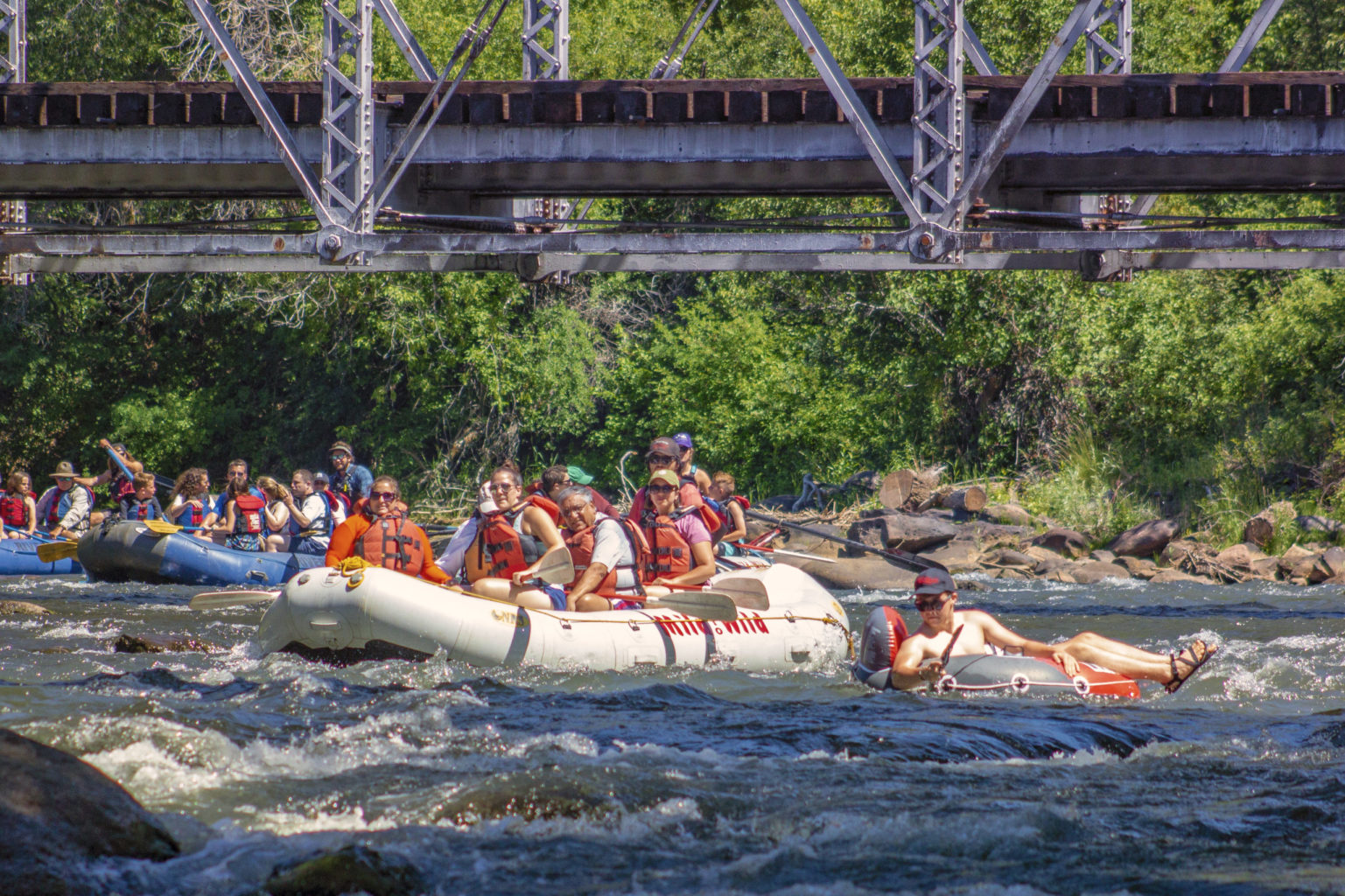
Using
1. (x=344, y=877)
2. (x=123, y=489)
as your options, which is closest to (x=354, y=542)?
(x=344, y=877)

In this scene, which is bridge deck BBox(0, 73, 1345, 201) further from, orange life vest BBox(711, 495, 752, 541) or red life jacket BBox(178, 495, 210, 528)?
red life jacket BBox(178, 495, 210, 528)

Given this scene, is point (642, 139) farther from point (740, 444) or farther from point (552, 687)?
point (740, 444)

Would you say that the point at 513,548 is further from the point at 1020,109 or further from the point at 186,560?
the point at 186,560

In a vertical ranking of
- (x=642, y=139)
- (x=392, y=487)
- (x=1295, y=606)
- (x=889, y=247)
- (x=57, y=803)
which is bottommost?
(x=1295, y=606)

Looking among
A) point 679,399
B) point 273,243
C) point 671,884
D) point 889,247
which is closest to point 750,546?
point 889,247

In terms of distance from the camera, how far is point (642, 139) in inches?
454

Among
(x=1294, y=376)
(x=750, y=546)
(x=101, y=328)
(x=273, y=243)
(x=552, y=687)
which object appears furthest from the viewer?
(x=101, y=328)

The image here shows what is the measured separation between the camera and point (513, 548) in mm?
9820

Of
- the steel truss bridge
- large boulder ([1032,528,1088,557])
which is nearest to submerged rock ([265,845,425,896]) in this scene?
the steel truss bridge

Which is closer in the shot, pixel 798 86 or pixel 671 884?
pixel 671 884

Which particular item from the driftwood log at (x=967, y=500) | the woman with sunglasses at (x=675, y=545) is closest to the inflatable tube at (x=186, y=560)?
the woman with sunglasses at (x=675, y=545)

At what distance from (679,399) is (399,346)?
5653mm

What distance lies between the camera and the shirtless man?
8.26m

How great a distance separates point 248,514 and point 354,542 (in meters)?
7.13
